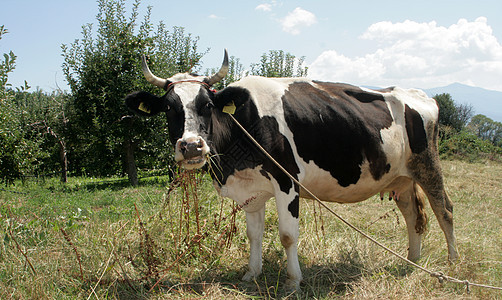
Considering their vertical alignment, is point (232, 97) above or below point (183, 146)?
above

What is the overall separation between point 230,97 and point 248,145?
0.59 meters

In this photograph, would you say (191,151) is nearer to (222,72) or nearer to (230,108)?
(230,108)

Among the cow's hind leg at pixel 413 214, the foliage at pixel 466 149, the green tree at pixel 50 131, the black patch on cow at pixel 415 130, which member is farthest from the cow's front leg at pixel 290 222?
the foliage at pixel 466 149

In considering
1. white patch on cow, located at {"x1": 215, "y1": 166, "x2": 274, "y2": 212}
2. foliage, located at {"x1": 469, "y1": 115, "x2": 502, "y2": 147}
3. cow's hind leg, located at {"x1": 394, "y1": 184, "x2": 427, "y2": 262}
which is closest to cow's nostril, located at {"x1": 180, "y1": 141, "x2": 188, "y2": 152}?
white patch on cow, located at {"x1": 215, "y1": 166, "x2": 274, "y2": 212}

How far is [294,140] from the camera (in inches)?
174

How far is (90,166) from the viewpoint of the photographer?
1373 centimetres

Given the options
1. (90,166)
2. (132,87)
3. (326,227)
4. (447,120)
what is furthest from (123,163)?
(447,120)

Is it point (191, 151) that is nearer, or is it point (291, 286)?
point (191, 151)

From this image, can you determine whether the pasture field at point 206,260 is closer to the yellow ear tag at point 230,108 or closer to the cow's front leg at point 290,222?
the cow's front leg at point 290,222

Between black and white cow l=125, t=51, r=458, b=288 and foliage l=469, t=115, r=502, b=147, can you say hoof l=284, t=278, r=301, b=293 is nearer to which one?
black and white cow l=125, t=51, r=458, b=288

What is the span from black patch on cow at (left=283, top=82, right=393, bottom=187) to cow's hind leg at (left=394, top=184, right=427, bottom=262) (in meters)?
0.97

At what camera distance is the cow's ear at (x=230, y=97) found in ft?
14.2

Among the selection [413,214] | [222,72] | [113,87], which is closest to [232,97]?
[222,72]

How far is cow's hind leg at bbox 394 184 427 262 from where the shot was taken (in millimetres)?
5438
